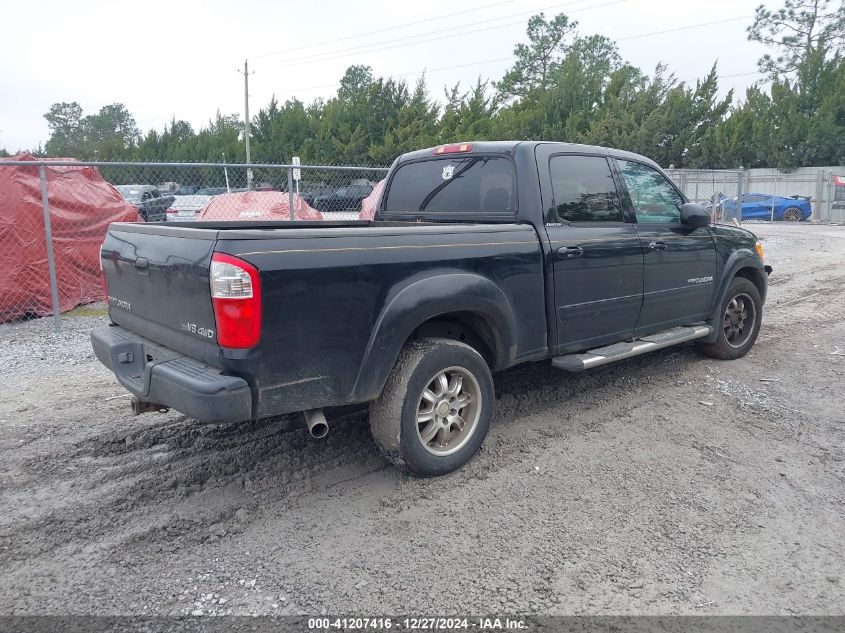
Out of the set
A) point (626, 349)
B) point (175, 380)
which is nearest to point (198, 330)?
point (175, 380)

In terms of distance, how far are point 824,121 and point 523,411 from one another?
124 feet

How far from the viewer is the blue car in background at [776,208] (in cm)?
2828

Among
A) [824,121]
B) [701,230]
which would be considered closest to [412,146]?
[824,121]

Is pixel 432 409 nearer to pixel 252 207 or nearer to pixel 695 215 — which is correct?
pixel 695 215

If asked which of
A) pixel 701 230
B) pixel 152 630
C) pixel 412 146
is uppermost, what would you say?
pixel 412 146

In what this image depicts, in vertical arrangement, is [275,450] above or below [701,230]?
below

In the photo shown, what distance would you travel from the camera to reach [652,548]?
328cm

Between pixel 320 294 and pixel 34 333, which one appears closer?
pixel 320 294

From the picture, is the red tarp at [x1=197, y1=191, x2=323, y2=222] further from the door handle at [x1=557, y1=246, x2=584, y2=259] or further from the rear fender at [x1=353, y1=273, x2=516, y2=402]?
the rear fender at [x1=353, y1=273, x2=516, y2=402]

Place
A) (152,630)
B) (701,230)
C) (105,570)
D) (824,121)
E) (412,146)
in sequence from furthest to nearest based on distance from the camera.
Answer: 1. (412,146)
2. (824,121)
3. (701,230)
4. (105,570)
5. (152,630)

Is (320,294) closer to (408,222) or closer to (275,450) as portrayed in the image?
(275,450)

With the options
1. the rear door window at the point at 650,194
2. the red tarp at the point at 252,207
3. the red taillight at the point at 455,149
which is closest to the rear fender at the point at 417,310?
the red taillight at the point at 455,149

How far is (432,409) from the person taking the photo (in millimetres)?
3965

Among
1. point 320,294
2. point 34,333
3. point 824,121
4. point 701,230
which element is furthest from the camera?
point 824,121
